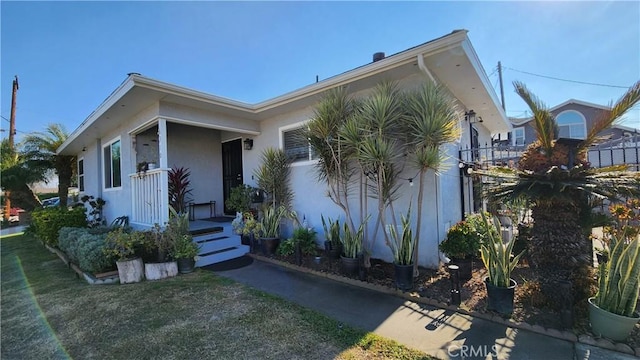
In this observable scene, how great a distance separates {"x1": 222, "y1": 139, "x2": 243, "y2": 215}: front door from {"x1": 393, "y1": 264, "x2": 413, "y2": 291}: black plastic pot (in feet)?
19.8

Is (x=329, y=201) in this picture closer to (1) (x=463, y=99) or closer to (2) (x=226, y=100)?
(2) (x=226, y=100)

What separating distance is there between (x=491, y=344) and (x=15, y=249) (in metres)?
13.4

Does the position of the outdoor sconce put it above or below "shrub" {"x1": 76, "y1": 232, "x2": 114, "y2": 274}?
above

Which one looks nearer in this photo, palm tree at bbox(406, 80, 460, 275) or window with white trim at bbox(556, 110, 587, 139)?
palm tree at bbox(406, 80, 460, 275)

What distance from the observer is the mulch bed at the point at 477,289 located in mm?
3153

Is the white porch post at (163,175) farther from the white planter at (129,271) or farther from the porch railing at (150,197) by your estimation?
the white planter at (129,271)

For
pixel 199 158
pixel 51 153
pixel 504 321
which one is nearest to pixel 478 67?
pixel 504 321

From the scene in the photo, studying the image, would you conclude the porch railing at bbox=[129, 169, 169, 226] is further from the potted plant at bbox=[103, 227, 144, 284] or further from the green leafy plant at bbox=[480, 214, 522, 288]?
the green leafy plant at bbox=[480, 214, 522, 288]

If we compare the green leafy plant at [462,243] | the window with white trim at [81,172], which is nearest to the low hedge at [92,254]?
the green leafy plant at [462,243]

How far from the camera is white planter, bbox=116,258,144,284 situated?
486 cm

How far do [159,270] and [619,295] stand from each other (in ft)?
20.7

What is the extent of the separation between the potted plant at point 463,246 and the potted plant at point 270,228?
3497 mm

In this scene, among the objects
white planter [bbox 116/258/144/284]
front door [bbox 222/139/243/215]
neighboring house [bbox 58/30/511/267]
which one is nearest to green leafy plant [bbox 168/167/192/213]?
neighboring house [bbox 58/30/511/267]

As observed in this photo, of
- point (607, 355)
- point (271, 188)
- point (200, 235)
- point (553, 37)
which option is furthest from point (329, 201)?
point (553, 37)
